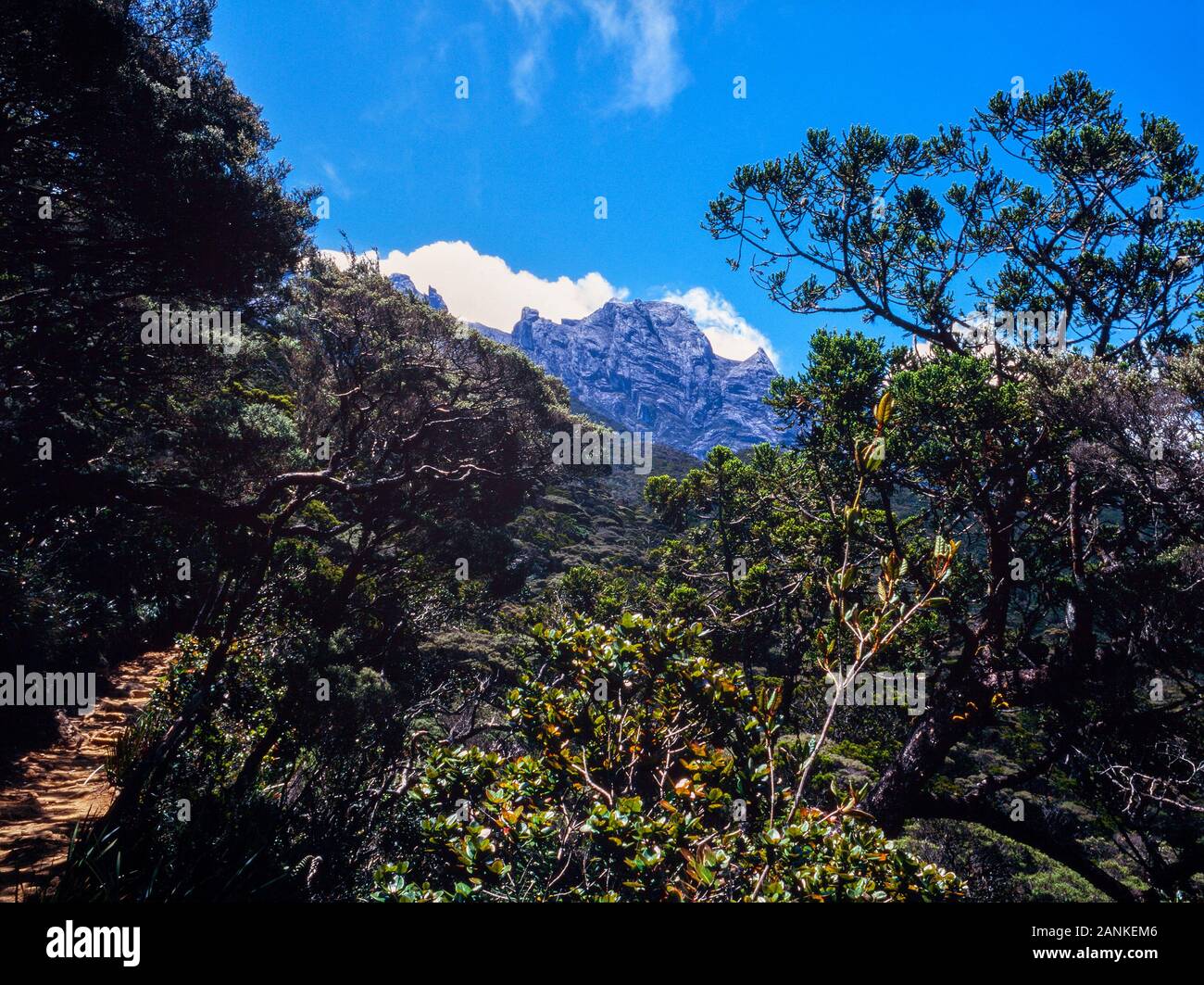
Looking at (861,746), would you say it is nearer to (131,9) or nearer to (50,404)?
(50,404)

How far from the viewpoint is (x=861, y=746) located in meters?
15.2

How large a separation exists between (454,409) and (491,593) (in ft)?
30.0

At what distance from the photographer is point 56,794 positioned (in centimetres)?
660

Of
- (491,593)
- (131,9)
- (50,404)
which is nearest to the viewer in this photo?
(131,9)

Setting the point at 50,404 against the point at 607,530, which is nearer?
the point at 50,404

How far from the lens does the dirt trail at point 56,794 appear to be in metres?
4.95

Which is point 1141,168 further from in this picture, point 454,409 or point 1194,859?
point 454,409

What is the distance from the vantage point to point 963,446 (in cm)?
651

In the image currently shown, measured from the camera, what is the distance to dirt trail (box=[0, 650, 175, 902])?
16.2ft

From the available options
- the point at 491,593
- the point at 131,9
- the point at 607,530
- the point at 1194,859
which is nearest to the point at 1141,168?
the point at 1194,859

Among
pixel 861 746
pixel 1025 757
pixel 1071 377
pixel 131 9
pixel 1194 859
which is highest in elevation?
pixel 131 9
